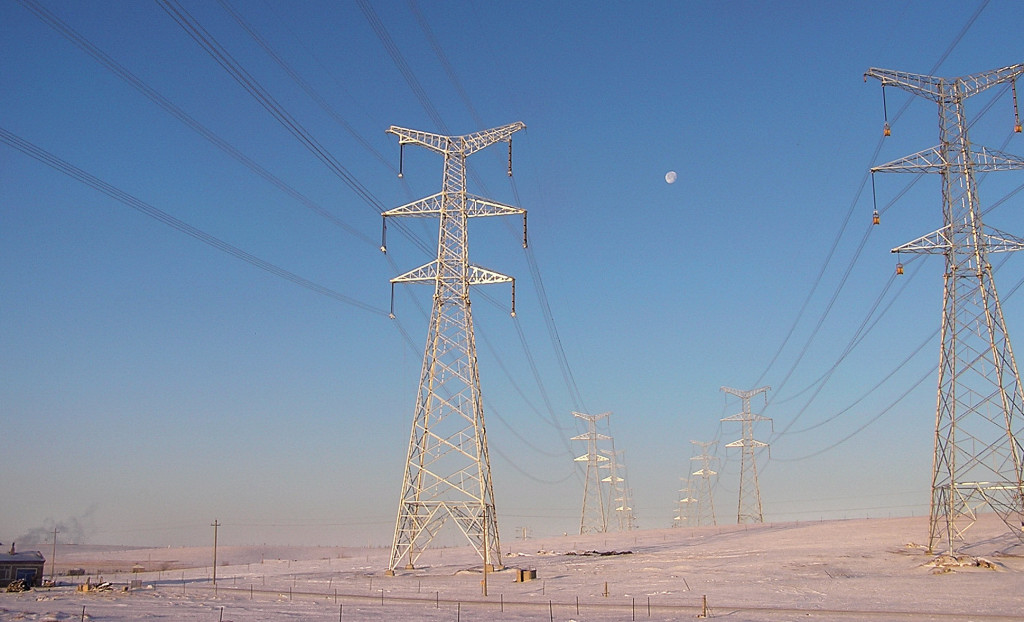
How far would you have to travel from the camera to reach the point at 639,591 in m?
51.9

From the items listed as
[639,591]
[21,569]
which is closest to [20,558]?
[21,569]

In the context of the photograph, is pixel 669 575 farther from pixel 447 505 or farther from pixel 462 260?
pixel 462 260

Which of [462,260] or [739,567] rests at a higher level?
[462,260]

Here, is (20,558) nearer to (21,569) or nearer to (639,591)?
(21,569)

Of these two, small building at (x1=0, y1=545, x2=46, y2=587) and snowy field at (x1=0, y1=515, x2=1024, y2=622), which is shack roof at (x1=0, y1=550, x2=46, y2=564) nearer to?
small building at (x1=0, y1=545, x2=46, y2=587)

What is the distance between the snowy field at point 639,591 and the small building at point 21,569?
1343 cm

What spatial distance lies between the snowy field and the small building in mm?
13427

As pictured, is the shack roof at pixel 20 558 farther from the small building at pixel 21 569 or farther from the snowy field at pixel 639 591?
the snowy field at pixel 639 591

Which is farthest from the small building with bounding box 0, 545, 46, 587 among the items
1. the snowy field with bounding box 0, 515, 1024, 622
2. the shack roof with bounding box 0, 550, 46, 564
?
the snowy field with bounding box 0, 515, 1024, 622

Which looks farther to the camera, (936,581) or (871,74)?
(871,74)

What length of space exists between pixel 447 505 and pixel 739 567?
73.2ft

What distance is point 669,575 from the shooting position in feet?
198

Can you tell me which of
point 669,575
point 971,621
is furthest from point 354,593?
point 971,621

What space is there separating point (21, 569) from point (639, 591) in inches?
2085
